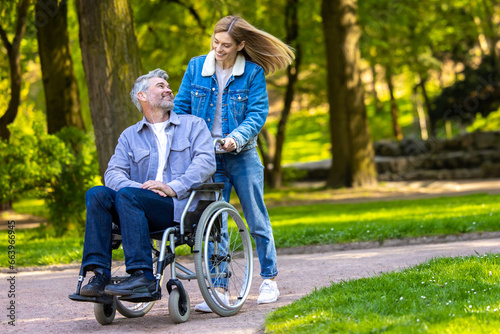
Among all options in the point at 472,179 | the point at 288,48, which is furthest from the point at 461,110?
the point at 288,48

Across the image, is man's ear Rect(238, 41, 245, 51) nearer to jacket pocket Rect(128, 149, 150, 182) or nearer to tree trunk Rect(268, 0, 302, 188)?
jacket pocket Rect(128, 149, 150, 182)

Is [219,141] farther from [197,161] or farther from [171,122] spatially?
[171,122]

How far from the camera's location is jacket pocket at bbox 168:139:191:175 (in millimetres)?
4598

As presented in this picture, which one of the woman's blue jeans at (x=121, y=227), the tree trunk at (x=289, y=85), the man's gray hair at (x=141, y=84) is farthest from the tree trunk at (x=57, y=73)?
the tree trunk at (x=289, y=85)

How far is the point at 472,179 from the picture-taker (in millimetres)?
19734

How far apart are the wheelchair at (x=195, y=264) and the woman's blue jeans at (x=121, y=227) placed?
4.0 inches

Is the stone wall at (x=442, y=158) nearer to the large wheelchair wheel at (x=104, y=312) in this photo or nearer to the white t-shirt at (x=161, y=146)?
the white t-shirt at (x=161, y=146)

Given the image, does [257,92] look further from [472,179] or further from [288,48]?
[472,179]

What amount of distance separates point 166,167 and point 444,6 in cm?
2071

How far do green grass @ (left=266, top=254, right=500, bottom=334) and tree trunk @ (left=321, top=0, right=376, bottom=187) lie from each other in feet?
39.9

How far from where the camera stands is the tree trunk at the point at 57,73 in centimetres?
1221

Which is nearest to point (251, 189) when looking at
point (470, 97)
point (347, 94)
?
point (347, 94)

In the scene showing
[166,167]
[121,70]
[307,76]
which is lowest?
[166,167]

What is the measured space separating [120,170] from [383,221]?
559cm
